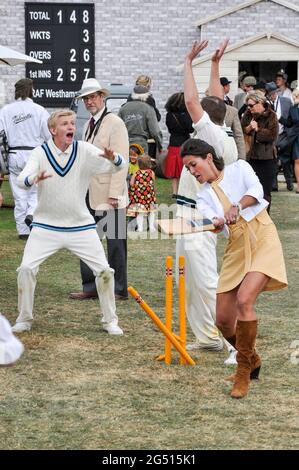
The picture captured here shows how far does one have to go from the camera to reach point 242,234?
24.4 ft

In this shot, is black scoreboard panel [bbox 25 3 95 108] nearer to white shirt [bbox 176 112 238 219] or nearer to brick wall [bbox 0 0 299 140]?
brick wall [bbox 0 0 299 140]

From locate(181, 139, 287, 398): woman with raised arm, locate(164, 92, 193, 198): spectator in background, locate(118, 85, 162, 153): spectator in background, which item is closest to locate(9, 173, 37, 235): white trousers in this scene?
locate(118, 85, 162, 153): spectator in background

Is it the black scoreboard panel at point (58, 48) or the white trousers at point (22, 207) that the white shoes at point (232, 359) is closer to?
the white trousers at point (22, 207)

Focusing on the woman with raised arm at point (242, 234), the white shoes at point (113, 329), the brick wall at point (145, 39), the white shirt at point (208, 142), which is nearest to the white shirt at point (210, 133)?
the white shirt at point (208, 142)

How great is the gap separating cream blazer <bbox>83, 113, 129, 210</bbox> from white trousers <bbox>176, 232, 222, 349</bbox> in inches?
66.6

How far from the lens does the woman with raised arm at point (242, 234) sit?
24.0 ft

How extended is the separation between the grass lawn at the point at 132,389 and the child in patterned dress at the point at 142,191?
4843 mm

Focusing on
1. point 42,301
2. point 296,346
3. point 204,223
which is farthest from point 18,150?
point 204,223

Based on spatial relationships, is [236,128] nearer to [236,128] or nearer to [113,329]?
[236,128]

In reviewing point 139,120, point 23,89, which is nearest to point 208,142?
point 23,89

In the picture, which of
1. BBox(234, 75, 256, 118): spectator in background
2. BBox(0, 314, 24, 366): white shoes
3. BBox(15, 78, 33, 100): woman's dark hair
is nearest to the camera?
BBox(0, 314, 24, 366): white shoes

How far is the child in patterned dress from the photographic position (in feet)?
52.3
